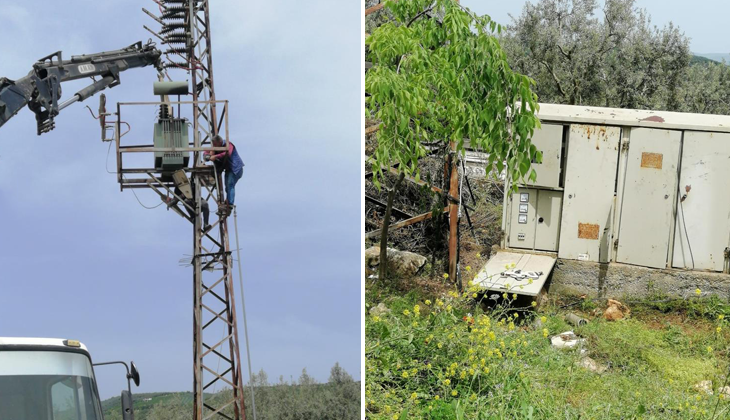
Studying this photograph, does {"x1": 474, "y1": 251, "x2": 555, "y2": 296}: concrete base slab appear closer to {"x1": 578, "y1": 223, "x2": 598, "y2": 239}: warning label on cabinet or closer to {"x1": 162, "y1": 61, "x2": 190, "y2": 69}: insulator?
{"x1": 578, "y1": 223, "x2": 598, "y2": 239}: warning label on cabinet

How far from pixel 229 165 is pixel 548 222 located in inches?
162

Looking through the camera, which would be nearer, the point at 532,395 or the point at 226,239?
the point at 532,395

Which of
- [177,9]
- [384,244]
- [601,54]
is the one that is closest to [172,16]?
[177,9]

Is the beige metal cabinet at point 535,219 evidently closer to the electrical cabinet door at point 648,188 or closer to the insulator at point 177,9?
the electrical cabinet door at point 648,188

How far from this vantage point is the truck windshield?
493 cm

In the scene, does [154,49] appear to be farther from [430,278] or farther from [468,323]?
[468,323]

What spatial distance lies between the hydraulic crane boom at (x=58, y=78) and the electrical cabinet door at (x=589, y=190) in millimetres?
7437

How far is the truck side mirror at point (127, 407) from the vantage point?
526 centimetres

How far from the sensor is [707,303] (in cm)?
737

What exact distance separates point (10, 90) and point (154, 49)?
10.2ft

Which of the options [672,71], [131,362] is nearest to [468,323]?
[131,362]

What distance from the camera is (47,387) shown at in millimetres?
5082

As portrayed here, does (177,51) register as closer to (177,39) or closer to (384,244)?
(177,39)

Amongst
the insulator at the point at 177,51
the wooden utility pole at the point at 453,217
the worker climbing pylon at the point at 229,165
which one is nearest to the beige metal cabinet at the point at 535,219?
the wooden utility pole at the point at 453,217
